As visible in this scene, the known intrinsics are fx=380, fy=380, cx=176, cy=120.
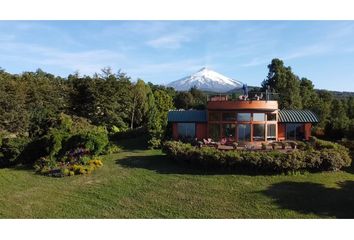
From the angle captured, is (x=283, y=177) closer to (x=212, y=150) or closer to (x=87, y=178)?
(x=212, y=150)

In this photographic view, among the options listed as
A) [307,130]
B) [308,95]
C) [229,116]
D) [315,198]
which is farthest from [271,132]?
[308,95]

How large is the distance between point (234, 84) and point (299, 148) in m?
24.9

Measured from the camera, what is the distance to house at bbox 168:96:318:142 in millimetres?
27594

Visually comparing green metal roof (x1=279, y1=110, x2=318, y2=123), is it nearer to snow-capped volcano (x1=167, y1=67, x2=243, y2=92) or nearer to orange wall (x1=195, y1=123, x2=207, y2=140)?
orange wall (x1=195, y1=123, x2=207, y2=140)

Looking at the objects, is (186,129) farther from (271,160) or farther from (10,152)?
(10,152)

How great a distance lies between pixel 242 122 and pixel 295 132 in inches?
234

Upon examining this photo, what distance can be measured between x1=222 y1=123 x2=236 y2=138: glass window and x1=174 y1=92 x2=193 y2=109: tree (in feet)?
Answer: 132

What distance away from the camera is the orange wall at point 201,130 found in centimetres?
3033

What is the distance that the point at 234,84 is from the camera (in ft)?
159

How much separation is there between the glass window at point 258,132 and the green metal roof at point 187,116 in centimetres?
423

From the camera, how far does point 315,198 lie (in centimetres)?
1739

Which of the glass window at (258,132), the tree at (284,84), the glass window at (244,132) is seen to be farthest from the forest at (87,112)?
the glass window at (258,132)

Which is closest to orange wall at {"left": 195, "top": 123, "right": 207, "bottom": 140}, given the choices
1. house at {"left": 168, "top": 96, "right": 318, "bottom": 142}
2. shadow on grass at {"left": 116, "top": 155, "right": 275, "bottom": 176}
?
house at {"left": 168, "top": 96, "right": 318, "bottom": 142}

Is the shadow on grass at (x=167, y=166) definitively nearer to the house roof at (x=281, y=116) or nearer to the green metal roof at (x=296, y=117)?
the house roof at (x=281, y=116)
